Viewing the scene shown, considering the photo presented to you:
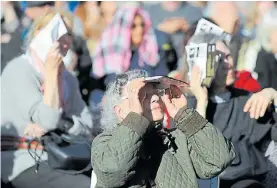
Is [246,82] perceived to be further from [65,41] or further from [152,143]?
[152,143]

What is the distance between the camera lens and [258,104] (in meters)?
4.20

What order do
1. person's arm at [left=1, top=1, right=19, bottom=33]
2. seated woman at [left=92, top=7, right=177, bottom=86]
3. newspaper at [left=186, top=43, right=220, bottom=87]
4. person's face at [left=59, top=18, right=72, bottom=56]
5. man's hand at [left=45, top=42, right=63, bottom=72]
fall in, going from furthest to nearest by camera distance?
person's arm at [left=1, top=1, right=19, bottom=33]
seated woman at [left=92, top=7, right=177, bottom=86]
person's face at [left=59, top=18, right=72, bottom=56]
man's hand at [left=45, top=42, right=63, bottom=72]
newspaper at [left=186, top=43, right=220, bottom=87]

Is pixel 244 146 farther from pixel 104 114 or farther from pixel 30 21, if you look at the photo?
pixel 30 21

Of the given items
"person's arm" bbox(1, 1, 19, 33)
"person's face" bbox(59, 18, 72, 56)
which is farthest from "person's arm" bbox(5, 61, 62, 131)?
"person's arm" bbox(1, 1, 19, 33)

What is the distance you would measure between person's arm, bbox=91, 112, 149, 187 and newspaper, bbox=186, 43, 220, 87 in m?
1.38

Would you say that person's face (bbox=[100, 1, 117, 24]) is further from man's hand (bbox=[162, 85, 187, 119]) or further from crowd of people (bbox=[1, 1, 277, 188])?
man's hand (bbox=[162, 85, 187, 119])

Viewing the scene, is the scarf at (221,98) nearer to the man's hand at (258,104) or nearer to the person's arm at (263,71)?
the man's hand at (258,104)

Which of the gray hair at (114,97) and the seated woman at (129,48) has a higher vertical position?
the gray hair at (114,97)

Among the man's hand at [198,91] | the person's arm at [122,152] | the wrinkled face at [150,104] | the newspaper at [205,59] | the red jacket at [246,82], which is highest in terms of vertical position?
the wrinkled face at [150,104]

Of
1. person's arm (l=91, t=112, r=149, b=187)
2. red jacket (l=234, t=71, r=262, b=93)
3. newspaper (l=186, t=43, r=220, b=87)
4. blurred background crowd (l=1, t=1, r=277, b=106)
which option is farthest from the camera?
blurred background crowd (l=1, t=1, r=277, b=106)

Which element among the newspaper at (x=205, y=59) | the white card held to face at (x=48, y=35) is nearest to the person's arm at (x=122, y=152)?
the newspaper at (x=205, y=59)

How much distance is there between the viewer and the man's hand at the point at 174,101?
10.6 ft

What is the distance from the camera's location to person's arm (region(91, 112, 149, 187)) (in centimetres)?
302

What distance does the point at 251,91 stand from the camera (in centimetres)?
478
